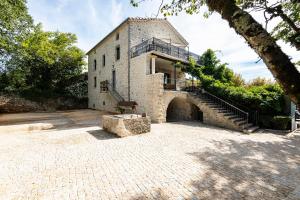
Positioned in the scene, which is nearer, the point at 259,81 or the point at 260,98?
the point at 260,98

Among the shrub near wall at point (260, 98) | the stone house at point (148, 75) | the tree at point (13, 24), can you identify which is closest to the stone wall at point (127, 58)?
the stone house at point (148, 75)

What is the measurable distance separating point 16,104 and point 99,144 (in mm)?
17217

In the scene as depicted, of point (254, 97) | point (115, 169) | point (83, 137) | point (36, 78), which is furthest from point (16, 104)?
point (254, 97)

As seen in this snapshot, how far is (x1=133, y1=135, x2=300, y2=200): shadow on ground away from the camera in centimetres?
360

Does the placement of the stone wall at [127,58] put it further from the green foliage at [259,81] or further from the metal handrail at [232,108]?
the green foliage at [259,81]

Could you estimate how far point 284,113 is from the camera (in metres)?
11.4

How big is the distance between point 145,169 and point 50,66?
22638 mm

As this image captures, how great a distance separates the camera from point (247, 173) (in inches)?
180

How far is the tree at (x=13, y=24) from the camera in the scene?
1073 centimetres

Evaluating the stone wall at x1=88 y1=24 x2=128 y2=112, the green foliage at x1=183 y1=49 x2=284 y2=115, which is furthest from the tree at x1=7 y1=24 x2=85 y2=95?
the green foliage at x1=183 y1=49 x2=284 y2=115

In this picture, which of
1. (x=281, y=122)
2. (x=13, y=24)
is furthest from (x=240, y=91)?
(x=13, y=24)

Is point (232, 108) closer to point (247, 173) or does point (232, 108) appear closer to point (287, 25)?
point (287, 25)

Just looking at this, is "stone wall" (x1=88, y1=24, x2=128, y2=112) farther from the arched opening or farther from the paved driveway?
the paved driveway

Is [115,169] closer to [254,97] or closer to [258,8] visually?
[258,8]
